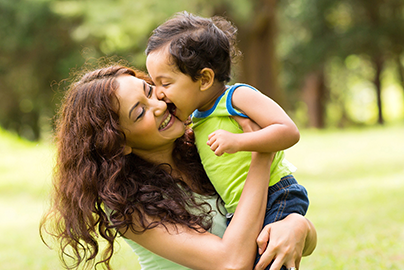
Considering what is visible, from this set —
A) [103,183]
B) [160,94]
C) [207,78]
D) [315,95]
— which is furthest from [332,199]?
[315,95]

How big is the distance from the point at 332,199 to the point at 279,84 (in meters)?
5.45

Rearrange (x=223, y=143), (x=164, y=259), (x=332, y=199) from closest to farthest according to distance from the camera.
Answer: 1. (x=223, y=143)
2. (x=164, y=259)
3. (x=332, y=199)

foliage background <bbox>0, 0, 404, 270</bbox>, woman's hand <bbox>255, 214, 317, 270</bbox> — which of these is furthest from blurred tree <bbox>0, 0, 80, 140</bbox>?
woman's hand <bbox>255, 214, 317, 270</bbox>

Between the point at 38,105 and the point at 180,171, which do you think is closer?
the point at 180,171

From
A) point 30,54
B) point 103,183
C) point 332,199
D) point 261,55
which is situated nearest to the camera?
point 103,183

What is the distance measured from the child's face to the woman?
56 millimetres

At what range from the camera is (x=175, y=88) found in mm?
1996

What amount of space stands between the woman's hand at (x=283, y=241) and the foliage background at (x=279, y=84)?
124 centimetres

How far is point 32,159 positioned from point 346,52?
46.3 ft

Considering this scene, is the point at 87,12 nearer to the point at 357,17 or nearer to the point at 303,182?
the point at 303,182

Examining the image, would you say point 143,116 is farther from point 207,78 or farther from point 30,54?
point 30,54

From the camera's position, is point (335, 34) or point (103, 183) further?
point (335, 34)

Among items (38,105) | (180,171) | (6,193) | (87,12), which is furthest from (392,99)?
(180,171)

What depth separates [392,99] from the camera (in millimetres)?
32844
